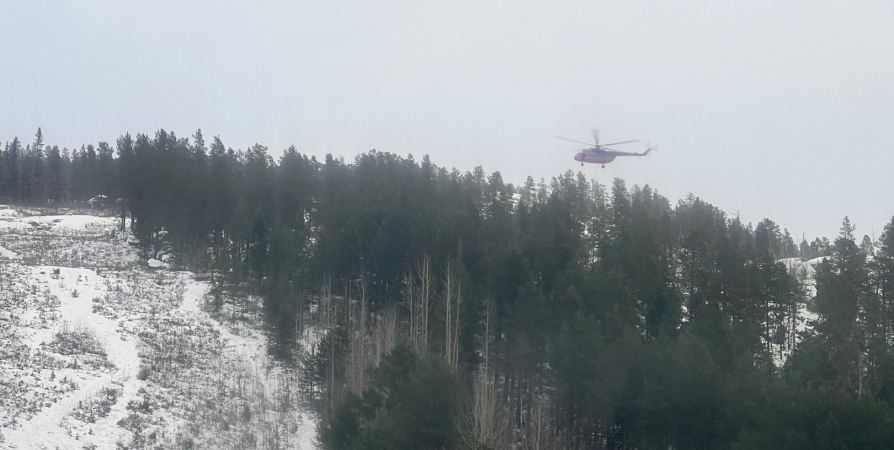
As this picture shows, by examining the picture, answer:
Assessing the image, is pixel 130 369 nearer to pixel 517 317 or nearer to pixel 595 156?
pixel 517 317

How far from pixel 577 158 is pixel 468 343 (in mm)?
21954

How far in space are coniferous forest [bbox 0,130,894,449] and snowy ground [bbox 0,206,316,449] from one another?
2916 mm

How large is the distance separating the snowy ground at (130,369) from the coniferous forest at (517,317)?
2.92 metres

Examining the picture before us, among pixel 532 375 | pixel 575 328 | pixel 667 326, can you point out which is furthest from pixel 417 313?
pixel 667 326

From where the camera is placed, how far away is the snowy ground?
30.8m

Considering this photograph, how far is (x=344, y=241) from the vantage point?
4881 centimetres

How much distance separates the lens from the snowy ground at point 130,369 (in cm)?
3080

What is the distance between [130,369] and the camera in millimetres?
38688

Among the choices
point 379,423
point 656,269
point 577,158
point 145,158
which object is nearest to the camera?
point 379,423

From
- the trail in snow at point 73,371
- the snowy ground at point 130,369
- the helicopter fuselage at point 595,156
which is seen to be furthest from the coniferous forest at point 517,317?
the trail in snow at point 73,371

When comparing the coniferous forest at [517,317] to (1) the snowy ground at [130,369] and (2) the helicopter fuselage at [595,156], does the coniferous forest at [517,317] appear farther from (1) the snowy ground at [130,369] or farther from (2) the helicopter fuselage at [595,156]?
(2) the helicopter fuselage at [595,156]

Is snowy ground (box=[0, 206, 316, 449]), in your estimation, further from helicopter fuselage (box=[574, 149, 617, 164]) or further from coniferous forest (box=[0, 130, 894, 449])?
helicopter fuselage (box=[574, 149, 617, 164])

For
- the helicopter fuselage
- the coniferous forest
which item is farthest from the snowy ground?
the helicopter fuselage

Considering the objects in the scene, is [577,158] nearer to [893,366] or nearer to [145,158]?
[893,366]
